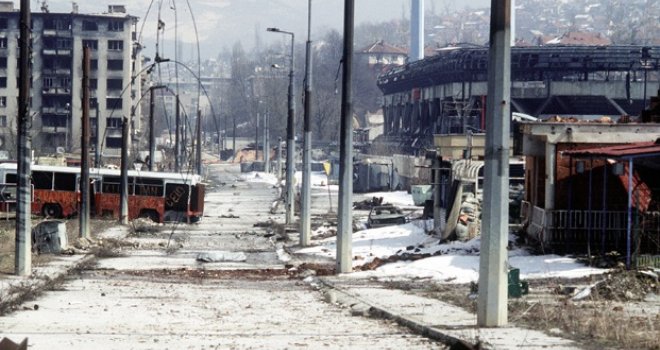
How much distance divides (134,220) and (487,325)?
43.2 metres

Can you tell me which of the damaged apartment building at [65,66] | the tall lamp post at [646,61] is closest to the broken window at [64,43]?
the damaged apartment building at [65,66]

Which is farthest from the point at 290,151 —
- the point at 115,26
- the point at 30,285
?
the point at 115,26

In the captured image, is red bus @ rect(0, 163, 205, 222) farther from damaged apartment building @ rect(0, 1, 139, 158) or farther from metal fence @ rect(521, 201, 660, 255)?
damaged apartment building @ rect(0, 1, 139, 158)

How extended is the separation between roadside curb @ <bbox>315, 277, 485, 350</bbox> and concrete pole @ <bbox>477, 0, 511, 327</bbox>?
32.8 inches

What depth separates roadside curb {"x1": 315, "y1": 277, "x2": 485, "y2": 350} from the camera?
14.0 metres

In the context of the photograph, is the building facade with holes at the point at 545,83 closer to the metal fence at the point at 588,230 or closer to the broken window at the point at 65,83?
the broken window at the point at 65,83

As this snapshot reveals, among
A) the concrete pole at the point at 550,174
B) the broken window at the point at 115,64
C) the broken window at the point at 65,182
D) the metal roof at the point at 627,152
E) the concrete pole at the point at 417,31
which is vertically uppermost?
the concrete pole at the point at 417,31

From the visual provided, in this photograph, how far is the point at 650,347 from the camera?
1409 centimetres

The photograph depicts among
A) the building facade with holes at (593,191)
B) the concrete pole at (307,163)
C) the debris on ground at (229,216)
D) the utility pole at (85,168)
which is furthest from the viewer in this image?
the debris on ground at (229,216)

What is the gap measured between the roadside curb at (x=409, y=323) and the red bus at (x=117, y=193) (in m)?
36.0

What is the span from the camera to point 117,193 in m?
62.1

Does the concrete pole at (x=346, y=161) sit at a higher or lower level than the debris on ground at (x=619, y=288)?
higher

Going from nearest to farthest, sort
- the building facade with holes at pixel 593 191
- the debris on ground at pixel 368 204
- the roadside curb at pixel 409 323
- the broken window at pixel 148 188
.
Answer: the roadside curb at pixel 409 323 → the building facade with holes at pixel 593 191 → the broken window at pixel 148 188 → the debris on ground at pixel 368 204

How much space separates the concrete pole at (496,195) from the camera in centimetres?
1644
